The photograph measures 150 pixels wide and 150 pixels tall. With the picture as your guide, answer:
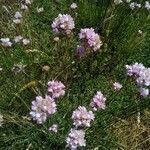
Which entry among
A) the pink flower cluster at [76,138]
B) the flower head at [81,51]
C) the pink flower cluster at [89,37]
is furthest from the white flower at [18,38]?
the pink flower cluster at [76,138]

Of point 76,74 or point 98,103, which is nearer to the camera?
point 98,103

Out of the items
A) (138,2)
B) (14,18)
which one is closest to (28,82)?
(14,18)

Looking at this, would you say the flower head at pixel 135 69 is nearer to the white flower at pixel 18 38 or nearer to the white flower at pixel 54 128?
the white flower at pixel 54 128

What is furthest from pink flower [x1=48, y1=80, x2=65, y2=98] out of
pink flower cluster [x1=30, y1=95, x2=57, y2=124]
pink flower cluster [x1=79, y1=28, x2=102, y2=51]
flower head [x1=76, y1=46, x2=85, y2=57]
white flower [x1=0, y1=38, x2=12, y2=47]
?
white flower [x1=0, y1=38, x2=12, y2=47]

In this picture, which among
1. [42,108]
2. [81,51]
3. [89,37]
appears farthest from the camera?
[81,51]

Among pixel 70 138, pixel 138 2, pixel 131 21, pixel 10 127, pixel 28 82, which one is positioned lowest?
pixel 70 138

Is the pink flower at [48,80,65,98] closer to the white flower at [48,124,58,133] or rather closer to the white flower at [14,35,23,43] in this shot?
the white flower at [48,124,58,133]

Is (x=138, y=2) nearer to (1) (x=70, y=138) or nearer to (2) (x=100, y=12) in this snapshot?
(2) (x=100, y=12)

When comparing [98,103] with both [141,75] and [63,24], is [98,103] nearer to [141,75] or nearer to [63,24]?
[141,75]

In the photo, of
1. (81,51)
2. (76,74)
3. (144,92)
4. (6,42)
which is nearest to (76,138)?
(144,92)
